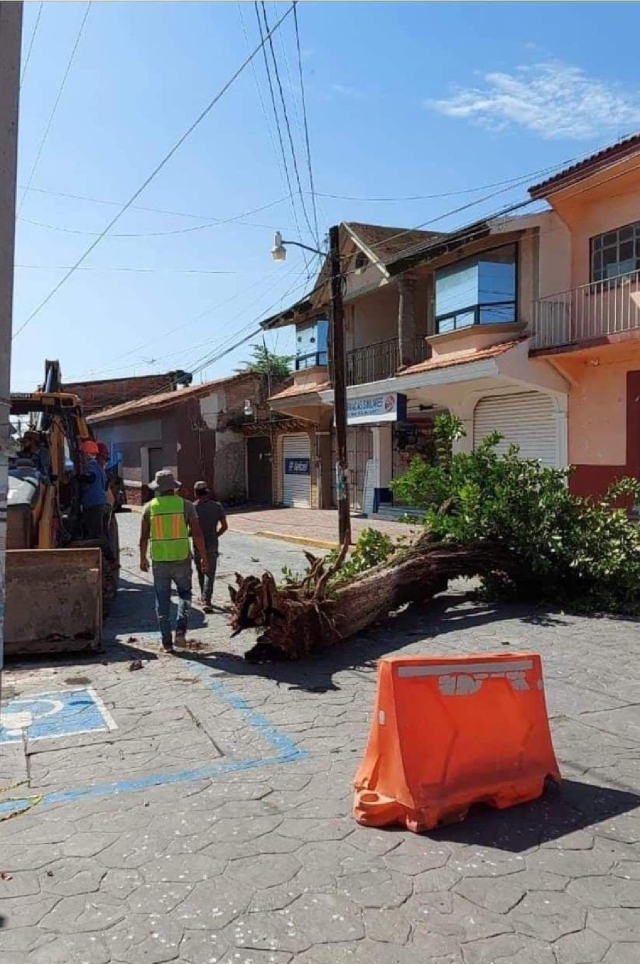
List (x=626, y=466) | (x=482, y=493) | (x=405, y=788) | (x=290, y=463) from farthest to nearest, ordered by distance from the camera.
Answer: (x=290, y=463) < (x=626, y=466) < (x=482, y=493) < (x=405, y=788)

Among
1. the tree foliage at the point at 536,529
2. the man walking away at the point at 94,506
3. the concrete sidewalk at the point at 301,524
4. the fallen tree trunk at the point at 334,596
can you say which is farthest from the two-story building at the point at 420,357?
the man walking away at the point at 94,506

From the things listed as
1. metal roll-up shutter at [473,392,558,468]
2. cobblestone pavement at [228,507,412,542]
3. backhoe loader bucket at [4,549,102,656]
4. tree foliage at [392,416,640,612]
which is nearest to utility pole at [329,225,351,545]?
cobblestone pavement at [228,507,412,542]

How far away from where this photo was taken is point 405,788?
12.8 feet

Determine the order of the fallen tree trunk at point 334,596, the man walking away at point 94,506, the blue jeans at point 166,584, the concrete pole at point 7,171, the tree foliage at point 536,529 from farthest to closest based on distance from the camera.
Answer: the man walking away at point 94,506 → the tree foliage at point 536,529 → the blue jeans at point 166,584 → the fallen tree trunk at point 334,596 → the concrete pole at point 7,171

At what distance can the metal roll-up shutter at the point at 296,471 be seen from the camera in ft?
90.0

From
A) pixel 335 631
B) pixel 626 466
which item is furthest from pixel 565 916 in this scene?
pixel 626 466

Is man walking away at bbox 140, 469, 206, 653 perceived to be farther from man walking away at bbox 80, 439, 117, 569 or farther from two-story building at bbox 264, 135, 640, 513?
two-story building at bbox 264, 135, 640, 513

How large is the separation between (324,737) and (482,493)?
4.64 m

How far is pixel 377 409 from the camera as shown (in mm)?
20656

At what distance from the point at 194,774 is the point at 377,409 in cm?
1661

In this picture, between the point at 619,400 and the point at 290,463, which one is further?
the point at 290,463

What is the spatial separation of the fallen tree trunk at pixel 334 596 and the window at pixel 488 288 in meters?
8.56

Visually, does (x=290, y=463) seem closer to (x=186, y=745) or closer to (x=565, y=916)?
(x=186, y=745)

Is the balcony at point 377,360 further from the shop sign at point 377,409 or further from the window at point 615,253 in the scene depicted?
the window at point 615,253
